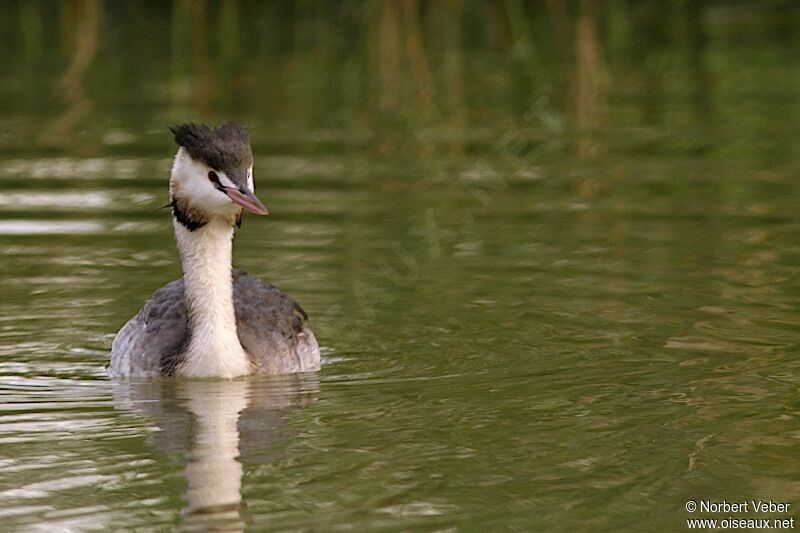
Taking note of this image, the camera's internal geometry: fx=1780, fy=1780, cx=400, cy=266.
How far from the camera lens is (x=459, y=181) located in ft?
51.6

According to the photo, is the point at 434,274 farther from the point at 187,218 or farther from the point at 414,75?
the point at 414,75

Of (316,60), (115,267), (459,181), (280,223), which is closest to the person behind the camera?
(115,267)

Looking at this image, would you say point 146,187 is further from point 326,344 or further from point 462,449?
point 462,449

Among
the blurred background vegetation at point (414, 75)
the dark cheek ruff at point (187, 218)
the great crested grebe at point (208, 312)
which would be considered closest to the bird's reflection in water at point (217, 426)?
the great crested grebe at point (208, 312)

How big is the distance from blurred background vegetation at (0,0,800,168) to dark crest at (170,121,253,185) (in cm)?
693

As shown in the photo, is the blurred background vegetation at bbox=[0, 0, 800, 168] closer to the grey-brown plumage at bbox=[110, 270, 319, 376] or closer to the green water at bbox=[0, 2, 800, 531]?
the green water at bbox=[0, 2, 800, 531]

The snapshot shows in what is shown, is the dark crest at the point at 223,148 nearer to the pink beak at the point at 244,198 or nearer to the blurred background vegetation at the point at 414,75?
the pink beak at the point at 244,198

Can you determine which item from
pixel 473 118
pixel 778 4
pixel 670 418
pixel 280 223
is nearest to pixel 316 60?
pixel 473 118

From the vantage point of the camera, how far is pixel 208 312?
10328mm

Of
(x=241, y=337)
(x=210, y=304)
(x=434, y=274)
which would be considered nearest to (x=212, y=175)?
(x=210, y=304)

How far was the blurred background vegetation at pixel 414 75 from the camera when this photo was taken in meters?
17.8

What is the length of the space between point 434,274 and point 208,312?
269 cm

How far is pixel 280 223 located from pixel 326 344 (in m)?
3.37

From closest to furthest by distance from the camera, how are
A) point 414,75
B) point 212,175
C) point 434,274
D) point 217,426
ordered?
1. point 217,426
2. point 212,175
3. point 434,274
4. point 414,75
